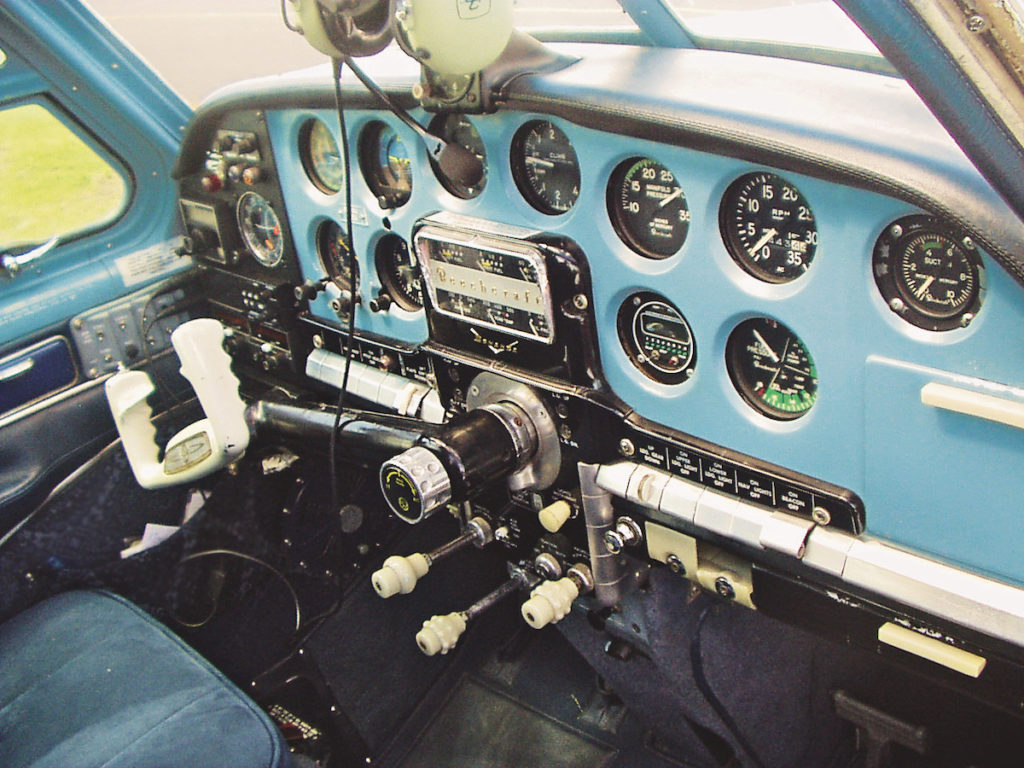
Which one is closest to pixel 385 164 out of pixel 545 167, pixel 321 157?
pixel 321 157

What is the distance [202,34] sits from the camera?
8.37 feet

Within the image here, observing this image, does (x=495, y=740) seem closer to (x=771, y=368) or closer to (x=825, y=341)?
(x=771, y=368)

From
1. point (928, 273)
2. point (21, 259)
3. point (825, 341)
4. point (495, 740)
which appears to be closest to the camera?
point (928, 273)

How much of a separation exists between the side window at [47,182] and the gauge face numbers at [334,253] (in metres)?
0.77

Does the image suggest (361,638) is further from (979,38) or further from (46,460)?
(979,38)

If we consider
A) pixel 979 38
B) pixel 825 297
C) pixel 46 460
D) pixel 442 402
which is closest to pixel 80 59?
pixel 46 460

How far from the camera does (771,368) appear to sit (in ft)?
5.21

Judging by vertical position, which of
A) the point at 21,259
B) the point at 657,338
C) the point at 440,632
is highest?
the point at 657,338

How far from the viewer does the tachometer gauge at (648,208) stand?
159 cm

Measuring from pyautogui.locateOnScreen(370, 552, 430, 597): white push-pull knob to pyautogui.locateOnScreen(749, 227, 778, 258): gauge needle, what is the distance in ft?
3.12

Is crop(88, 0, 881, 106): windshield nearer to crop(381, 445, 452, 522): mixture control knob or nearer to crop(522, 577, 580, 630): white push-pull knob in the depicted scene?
crop(381, 445, 452, 522): mixture control knob

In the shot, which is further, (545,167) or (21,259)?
(21,259)

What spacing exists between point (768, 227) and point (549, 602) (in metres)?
0.90

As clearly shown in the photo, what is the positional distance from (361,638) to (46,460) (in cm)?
100
